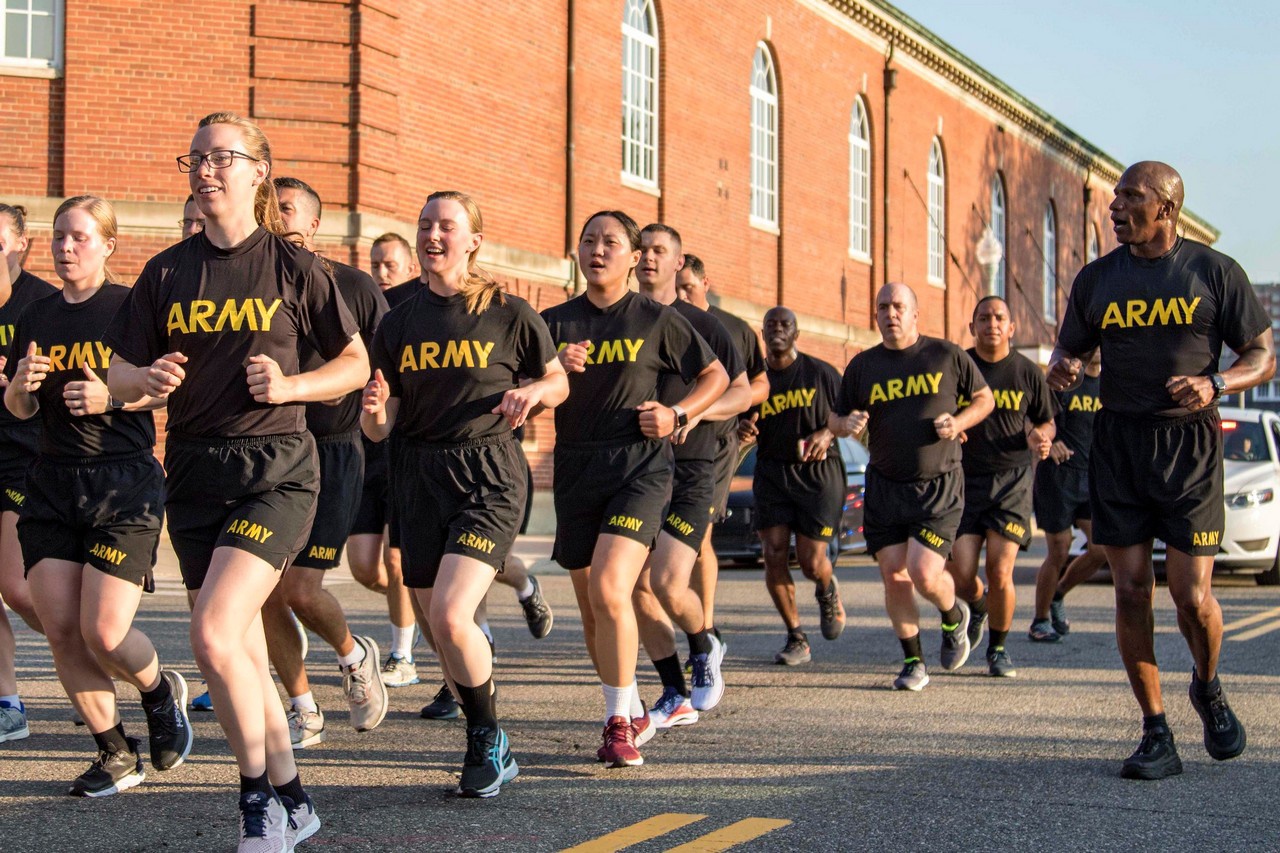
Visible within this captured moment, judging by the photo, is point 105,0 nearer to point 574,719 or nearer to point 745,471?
point 745,471

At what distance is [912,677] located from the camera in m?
8.83

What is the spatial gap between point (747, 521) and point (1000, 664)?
8285 mm

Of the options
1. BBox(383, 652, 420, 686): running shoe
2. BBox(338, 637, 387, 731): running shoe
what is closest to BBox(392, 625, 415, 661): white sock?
BBox(383, 652, 420, 686): running shoe

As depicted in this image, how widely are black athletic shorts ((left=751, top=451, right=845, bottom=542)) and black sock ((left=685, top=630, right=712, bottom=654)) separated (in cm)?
229

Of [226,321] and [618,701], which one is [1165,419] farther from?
[226,321]

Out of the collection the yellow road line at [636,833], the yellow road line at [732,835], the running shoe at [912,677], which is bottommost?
the yellow road line at [636,833]

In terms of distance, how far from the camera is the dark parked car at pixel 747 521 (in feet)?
57.7

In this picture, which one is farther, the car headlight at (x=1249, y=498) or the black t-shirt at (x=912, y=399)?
the car headlight at (x=1249, y=498)

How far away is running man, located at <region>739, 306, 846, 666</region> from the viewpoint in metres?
10.3

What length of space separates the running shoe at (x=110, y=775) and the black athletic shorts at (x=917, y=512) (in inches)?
177

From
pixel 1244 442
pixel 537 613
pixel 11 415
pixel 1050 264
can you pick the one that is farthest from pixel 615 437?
pixel 1050 264

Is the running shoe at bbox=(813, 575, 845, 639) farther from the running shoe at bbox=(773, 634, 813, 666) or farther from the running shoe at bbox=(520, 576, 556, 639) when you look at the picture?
the running shoe at bbox=(520, 576, 556, 639)

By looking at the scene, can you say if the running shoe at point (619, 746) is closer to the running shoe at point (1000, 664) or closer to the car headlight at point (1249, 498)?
the running shoe at point (1000, 664)

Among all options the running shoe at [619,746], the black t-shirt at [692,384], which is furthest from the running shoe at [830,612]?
the running shoe at [619,746]
